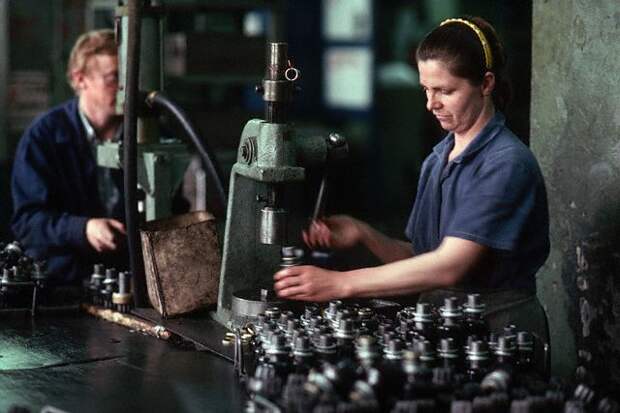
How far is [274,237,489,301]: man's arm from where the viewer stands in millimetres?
2289

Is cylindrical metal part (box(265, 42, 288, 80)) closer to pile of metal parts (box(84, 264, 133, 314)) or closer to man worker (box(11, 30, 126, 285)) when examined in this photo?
pile of metal parts (box(84, 264, 133, 314))

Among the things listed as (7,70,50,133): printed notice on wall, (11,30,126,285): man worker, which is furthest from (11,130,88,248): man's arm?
(7,70,50,133): printed notice on wall

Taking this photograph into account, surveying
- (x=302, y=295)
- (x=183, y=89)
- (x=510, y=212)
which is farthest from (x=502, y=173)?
(x=183, y=89)

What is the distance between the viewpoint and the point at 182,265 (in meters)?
2.64

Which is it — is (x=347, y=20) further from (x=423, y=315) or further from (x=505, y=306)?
(x=423, y=315)

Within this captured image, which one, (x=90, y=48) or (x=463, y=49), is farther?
(x=90, y=48)

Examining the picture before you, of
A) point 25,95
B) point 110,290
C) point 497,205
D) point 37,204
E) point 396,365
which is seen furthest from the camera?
point 25,95

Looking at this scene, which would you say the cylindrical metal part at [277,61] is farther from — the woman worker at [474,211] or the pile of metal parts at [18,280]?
the pile of metal parts at [18,280]

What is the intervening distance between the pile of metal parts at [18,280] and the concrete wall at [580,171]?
1526 millimetres

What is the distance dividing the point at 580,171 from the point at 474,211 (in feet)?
3.02

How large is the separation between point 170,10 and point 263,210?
400 cm

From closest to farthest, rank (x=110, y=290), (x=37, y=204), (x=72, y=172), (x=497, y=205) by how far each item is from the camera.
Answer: (x=497, y=205), (x=110, y=290), (x=37, y=204), (x=72, y=172)

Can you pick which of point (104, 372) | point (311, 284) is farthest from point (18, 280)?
point (311, 284)

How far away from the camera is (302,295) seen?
90.6 inches
